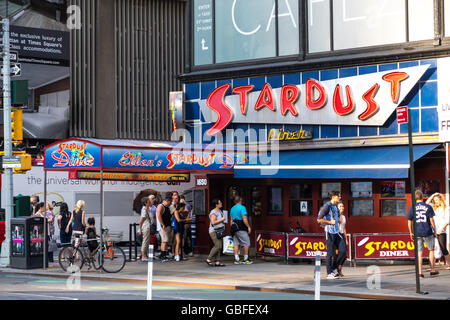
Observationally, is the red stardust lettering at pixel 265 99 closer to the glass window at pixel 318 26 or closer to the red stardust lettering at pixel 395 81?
the glass window at pixel 318 26

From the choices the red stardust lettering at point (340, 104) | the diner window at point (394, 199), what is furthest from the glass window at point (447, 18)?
the diner window at point (394, 199)

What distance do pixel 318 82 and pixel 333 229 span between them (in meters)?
6.60

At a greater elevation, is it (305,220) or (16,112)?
(16,112)

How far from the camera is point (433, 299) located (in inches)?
558

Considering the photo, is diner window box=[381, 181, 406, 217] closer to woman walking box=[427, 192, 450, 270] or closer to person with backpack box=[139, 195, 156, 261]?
woman walking box=[427, 192, 450, 270]

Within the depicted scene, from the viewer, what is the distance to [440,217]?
1961 cm

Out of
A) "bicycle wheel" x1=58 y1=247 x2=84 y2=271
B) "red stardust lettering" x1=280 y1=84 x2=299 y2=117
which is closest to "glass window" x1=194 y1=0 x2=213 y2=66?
"red stardust lettering" x1=280 y1=84 x2=299 y2=117

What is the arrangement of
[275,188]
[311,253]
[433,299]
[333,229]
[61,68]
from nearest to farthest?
[433,299] < [333,229] < [311,253] < [275,188] < [61,68]

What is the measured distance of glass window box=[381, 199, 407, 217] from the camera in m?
21.5

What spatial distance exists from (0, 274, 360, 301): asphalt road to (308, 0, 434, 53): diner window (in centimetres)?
937

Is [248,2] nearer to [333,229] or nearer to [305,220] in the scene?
[305,220]

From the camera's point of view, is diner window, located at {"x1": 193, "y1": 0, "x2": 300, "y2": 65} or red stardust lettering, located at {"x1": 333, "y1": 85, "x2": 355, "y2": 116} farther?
diner window, located at {"x1": 193, "y1": 0, "x2": 300, "y2": 65}
